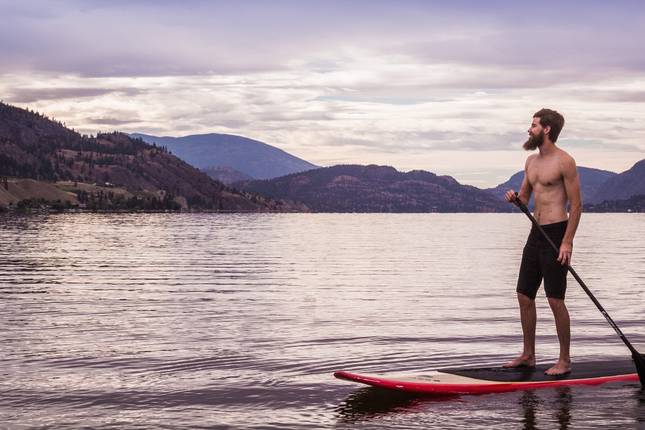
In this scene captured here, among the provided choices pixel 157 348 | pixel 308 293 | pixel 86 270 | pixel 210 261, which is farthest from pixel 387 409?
pixel 210 261

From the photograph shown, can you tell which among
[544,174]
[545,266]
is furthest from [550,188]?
[545,266]

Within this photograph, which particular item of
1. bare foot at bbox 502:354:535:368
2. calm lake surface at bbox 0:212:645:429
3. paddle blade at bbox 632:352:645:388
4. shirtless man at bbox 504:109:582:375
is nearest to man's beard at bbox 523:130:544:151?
shirtless man at bbox 504:109:582:375

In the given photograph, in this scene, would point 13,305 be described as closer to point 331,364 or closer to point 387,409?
point 331,364

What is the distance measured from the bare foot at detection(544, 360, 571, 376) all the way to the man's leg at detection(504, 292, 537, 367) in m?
0.53

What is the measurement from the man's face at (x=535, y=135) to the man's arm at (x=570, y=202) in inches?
20.1

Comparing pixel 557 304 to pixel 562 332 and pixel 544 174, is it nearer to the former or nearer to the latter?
pixel 562 332

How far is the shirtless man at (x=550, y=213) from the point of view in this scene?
12.8 m

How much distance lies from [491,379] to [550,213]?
2757 mm

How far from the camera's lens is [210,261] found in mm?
50656

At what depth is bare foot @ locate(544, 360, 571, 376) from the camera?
42.6 ft

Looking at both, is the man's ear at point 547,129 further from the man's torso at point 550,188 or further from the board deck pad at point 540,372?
the board deck pad at point 540,372

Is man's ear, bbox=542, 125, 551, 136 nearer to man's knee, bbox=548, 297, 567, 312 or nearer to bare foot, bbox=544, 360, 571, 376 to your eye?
man's knee, bbox=548, 297, 567, 312

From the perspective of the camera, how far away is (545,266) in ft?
42.1

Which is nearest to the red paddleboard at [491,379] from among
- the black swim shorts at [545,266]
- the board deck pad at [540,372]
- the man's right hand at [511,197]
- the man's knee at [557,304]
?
the board deck pad at [540,372]
